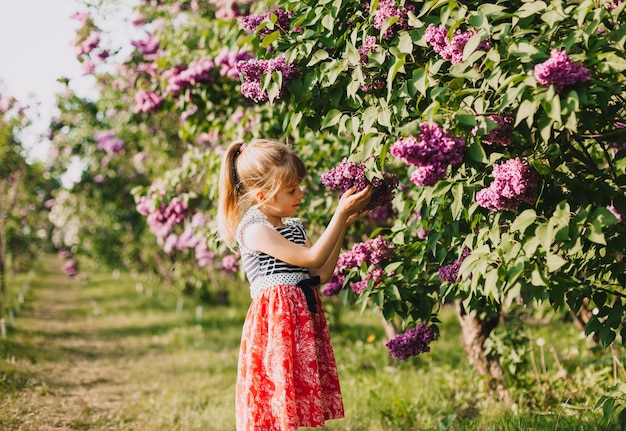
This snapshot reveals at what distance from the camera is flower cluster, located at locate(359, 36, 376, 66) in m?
2.63

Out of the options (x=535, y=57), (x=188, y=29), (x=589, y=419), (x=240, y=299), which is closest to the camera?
(x=535, y=57)

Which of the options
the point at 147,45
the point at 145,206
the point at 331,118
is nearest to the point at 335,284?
the point at 331,118

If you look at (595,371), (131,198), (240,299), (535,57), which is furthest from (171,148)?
(535,57)

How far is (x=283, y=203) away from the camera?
289 cm

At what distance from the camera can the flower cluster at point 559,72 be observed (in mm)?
1938

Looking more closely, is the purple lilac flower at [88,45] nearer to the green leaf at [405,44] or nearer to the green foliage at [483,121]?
the green foliage at [483,121]

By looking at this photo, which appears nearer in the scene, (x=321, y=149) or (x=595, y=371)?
(x=321, y=149)

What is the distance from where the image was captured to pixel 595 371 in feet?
16.5

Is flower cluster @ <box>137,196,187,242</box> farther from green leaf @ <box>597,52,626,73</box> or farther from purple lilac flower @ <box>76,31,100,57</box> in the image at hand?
green leaf @ <box>597,52,626,73</box>

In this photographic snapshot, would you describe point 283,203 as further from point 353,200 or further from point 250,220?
point 353,200

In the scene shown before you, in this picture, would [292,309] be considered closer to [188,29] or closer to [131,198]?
[188,29]

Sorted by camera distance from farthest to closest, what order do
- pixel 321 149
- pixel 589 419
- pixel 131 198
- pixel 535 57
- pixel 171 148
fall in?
pixel 131 198 < pixel 171 148 < pixel 321 149 < pixel 589 419 < pixel 535 57

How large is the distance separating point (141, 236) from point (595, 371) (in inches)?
335

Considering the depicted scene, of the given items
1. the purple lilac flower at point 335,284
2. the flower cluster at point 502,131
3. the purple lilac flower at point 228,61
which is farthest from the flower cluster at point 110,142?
the flower cluster at point 502,131
